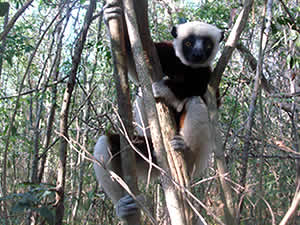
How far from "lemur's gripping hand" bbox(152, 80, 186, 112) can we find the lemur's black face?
60 cm

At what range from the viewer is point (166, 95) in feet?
10.6

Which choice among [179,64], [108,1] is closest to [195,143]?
[179,64]

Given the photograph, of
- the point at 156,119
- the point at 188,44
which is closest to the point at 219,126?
the point at 156,119

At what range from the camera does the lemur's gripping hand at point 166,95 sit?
307 cm

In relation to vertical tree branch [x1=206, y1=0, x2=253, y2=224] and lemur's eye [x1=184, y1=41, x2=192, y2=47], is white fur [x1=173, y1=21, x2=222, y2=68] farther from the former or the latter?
vertical tree branch [x1=206, y1=0, x2=253, y2=224]

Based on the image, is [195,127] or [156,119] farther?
[195,127]

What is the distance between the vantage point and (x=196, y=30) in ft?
13.2

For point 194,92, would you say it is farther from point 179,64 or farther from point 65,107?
point 65,107

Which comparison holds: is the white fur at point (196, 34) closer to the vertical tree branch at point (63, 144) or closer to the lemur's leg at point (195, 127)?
the lemur's leg at point (195, 127)

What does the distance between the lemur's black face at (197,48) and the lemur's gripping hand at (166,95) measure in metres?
0.60

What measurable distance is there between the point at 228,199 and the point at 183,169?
1.58 ft

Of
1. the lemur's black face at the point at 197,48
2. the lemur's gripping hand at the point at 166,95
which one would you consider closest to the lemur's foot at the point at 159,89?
the lemur's gripping hand at the point at 166,95

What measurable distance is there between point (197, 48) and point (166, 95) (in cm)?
96

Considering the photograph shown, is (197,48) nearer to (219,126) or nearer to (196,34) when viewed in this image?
(196,34)
